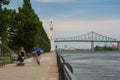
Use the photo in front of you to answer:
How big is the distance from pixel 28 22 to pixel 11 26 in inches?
101

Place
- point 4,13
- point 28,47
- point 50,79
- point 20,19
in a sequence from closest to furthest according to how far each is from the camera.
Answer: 1. point 50,79
2. point 4,13
3. point 20,19
4. point 28,47

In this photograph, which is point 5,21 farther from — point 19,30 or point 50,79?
point 19,30

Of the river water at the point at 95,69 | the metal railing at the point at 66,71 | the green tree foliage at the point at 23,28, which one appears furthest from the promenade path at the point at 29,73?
the green tree foliage at the point at 23,28

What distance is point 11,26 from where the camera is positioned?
6844cm

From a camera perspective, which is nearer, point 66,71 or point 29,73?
point 66,71

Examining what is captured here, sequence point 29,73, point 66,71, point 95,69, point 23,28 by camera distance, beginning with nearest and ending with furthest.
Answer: point 66,71 < point 29,73 < point 95,69 < point 23,28

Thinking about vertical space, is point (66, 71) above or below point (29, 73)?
above

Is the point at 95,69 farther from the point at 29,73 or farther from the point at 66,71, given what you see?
the point at 66,71

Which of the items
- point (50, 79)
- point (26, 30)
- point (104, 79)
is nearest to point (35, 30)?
point (26, 30)

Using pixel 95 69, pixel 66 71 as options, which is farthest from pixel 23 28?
pixel 66 71

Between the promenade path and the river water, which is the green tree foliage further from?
the promenade path

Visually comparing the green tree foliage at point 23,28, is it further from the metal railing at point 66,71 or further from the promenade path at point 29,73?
the metal railing at point 66,71

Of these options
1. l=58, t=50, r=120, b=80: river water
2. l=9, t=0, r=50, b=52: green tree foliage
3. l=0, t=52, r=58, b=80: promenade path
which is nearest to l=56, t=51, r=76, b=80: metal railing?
l=0, t=52, r=58, b=80: promenade path

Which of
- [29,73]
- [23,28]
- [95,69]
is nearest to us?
[29,73]
